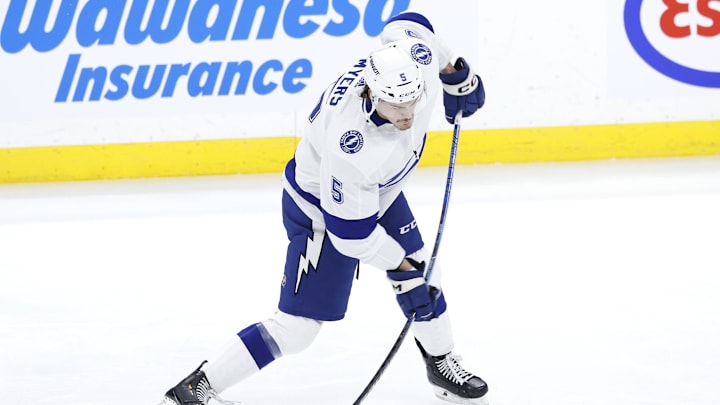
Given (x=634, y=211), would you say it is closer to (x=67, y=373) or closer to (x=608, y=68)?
(x=608, y=68)

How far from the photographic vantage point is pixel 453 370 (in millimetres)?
2887

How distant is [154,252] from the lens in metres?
4.64

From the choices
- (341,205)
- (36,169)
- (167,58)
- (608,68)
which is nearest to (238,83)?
(167,58)

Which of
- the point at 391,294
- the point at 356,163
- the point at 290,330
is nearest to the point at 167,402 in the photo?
the point at 290,330

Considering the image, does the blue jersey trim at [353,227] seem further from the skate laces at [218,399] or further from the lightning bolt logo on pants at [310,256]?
the skate laces at [218,399]

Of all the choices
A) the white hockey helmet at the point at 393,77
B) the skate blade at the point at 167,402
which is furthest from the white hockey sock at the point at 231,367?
the white hockey helmet at the point at 393,77

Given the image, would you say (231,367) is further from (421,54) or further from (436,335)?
(421,54)

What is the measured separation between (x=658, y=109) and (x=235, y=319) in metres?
3.67

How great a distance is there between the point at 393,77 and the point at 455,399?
1.03m

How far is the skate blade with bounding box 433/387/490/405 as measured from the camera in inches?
113

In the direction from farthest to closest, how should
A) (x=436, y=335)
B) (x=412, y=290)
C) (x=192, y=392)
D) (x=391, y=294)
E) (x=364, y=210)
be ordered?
(x=391, y=294)
(x=436, y=335)
(x=192, y=392)
(x=412, y=290)
(x=364, y=210)

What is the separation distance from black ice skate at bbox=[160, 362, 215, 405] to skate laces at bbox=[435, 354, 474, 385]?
0.63 m

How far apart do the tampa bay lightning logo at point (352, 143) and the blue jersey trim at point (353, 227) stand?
0.55 ft

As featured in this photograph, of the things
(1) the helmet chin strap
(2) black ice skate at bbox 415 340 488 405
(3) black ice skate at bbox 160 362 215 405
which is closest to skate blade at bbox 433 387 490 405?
(2) black ice skate at bbox 415 340 488 405
